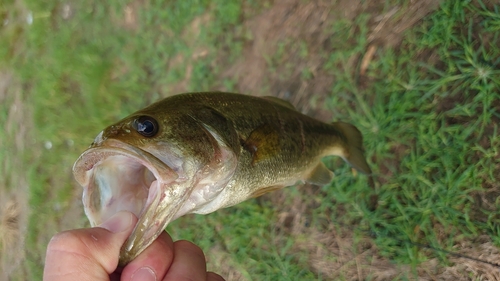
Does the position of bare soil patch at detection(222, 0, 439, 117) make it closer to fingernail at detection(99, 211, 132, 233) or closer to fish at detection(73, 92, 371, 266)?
fish at detection(73, 92, 371, 266)

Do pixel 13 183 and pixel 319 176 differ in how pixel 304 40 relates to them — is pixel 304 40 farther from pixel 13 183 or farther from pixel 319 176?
pixel 13 183

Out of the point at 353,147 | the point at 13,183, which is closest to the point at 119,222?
the point at 353,147

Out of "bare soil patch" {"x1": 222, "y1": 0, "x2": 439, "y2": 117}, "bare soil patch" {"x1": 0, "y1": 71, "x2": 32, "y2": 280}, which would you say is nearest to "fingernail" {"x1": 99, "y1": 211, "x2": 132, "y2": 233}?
"bare soil patch" {"x1": 222, "y1": 0, "x2": 439, "y2": 117}

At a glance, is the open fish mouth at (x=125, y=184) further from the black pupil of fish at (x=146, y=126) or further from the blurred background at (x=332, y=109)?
the blurred background at (x=332, y=109)

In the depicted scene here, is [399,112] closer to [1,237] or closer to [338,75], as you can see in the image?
[338,75]

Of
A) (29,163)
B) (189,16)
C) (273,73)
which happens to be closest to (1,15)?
(29,163)

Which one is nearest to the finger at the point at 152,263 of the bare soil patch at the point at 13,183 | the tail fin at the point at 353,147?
the tail fin at the point at 353,147
